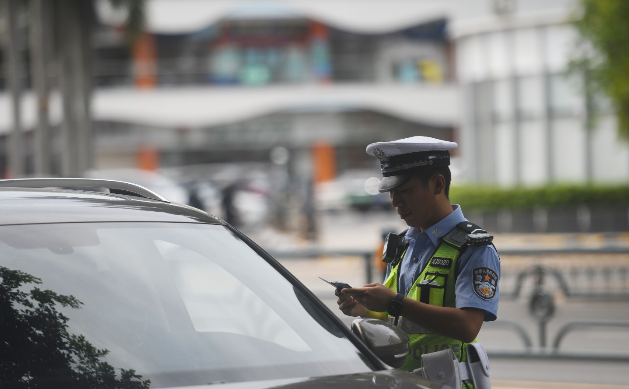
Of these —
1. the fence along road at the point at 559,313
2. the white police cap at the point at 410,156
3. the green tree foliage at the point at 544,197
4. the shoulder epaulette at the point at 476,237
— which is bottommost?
the fence along road at the point at 559,313

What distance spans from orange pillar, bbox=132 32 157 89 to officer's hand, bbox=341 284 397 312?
53303 millimetres

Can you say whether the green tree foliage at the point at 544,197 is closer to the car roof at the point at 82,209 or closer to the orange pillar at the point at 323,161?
the car roof at the point at 82,209

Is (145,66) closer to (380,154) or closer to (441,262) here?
(380,154)

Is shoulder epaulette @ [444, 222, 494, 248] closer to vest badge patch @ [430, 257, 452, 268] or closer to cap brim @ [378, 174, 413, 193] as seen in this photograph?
vest badge patch @ [430, 257, 452, 268]

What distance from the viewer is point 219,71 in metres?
56.4

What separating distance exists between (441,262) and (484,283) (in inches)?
7.1

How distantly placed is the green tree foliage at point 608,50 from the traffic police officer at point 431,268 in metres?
14.2

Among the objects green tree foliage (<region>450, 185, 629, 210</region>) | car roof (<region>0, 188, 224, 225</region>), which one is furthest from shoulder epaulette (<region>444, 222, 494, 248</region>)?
green tree foliage (<region>450, 185, 629, 210</region>)

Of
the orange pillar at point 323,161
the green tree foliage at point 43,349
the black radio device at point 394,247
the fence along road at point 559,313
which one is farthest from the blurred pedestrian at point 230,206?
the orange pillar at point 323,161

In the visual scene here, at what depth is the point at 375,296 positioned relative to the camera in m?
3.09

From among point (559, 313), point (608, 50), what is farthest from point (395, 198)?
point (608, 50)

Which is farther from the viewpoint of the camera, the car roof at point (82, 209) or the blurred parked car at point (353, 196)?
the blurred parked car at point (353, 196)

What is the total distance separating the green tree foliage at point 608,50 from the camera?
55.5 ft

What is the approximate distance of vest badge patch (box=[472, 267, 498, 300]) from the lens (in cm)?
307
